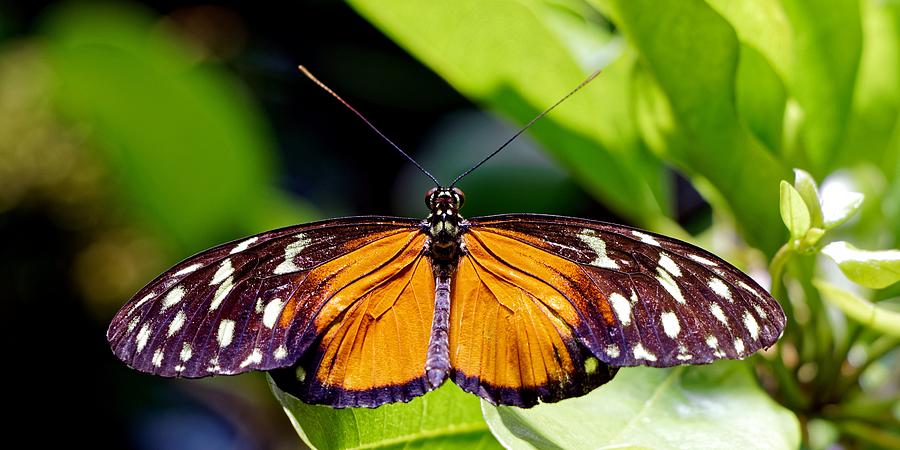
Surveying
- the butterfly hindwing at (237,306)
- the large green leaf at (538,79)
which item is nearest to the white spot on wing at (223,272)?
the butterfly hindwing at (237,306)

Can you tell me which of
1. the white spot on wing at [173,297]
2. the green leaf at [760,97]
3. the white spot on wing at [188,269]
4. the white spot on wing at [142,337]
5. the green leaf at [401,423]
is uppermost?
the green leaf at [760,97]

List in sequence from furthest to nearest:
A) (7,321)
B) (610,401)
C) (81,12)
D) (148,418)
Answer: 1. (148,418)
2. (7,321)
3. (81,12)
4. (610,401)

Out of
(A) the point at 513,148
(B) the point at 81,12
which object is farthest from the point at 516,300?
(B) the point at 81,12

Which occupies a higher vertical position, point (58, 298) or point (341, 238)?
point (58, 298)

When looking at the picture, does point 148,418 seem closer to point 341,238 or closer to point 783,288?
point 341,238

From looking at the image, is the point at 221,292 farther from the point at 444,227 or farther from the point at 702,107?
the point at 702,107

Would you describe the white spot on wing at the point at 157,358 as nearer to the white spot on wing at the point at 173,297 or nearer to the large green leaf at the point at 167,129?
the white spot on wing at the point at 173,297
